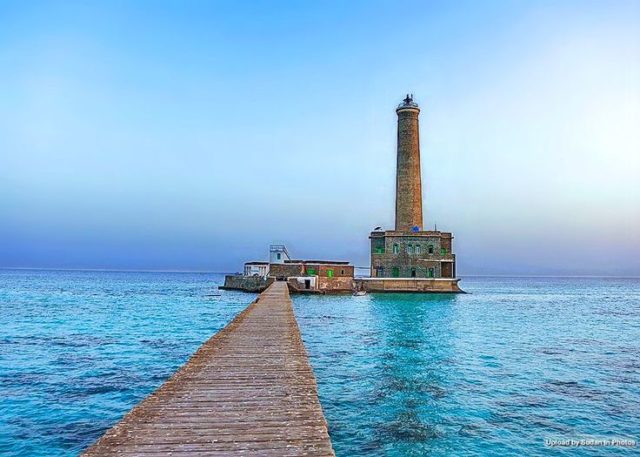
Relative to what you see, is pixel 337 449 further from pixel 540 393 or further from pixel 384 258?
pixel 384 258

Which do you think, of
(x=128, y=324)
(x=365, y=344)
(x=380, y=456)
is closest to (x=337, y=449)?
(x=380, y=456)

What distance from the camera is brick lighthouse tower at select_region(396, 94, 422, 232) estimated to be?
62188 mm

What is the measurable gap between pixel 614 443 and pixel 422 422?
3.89 m

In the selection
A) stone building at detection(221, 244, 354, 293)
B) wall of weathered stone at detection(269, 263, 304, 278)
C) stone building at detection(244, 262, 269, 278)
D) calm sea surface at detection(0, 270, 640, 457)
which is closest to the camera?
calm sea surface at detection(0, 270, 640, 457)

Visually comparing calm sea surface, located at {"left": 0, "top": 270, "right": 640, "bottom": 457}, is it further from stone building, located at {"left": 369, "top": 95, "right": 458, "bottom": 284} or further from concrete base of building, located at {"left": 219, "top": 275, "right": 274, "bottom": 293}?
stone building, located at {"left": 369, "top": 95, "right": 458, "bottom": 284}

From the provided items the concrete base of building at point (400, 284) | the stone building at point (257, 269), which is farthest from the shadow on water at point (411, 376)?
the stone building at point (257, 269)

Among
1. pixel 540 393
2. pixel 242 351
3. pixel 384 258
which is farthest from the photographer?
pixel 384 258

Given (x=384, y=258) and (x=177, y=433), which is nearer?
(x=177, y=433)

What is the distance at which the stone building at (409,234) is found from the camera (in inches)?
2430

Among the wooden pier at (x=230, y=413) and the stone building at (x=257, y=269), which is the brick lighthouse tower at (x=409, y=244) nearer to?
the stone building at (x=257, y=269)

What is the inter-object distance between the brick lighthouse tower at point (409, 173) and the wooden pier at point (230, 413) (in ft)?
171

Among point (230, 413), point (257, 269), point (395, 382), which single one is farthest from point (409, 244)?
point (230, 413)

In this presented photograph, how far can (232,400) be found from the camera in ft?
25.3

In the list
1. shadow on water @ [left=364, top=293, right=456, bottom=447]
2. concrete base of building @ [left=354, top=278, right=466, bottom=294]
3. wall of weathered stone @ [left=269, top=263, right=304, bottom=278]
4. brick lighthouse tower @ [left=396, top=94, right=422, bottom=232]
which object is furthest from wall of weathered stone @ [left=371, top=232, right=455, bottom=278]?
shadow on water @ [left=364, top=293, right=456, bottom=447]
